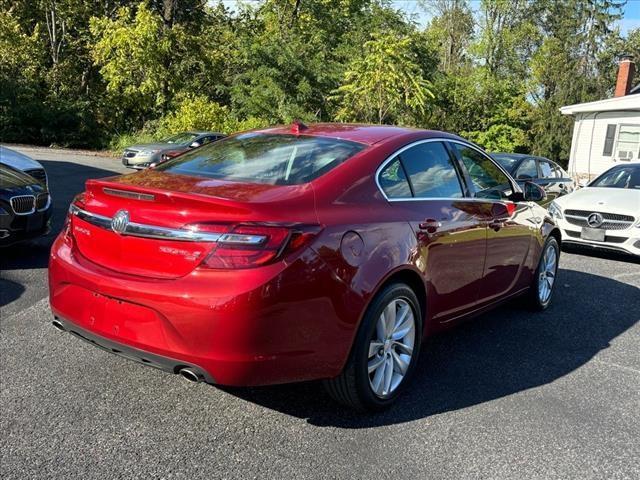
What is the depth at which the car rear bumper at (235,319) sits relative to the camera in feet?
8.77

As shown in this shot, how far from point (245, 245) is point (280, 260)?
173mm

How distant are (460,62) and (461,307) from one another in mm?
39168

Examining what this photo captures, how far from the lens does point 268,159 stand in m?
3.51

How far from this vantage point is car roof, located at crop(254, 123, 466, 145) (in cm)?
374

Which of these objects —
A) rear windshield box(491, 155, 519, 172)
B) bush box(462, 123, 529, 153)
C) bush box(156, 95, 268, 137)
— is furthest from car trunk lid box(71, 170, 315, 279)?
bush box(462, 123, 529, 153)

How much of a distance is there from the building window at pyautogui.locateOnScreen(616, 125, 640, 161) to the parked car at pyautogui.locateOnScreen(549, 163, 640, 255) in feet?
51.1

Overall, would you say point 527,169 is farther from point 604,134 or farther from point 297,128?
point 604,134

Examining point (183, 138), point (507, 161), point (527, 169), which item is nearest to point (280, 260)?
point (507, 161)

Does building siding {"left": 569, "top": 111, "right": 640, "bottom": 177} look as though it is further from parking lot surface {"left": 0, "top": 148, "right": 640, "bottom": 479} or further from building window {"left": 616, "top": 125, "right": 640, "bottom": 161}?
parking lot surface {"left": 0, "top": 148, "right": 640, "bottom": 479}

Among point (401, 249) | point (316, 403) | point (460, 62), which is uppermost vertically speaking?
point (460, 62)

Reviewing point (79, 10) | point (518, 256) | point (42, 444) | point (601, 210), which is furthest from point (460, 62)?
point (42, 444)

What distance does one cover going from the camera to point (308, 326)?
9.33 ft

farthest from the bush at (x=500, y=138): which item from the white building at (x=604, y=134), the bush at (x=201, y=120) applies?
the bush at (x=201, y=120)

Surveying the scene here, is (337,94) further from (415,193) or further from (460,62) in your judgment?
(415,193)
